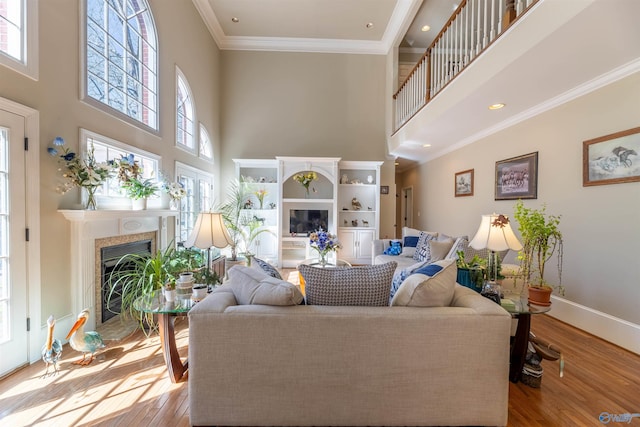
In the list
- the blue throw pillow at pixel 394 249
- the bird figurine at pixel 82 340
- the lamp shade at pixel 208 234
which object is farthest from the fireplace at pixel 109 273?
the blue throw pillow at pixel 394 249

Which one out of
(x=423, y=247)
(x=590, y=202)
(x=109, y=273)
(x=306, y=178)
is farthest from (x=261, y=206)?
(x=590, y=202)

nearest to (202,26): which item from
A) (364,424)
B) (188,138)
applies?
(188,138)

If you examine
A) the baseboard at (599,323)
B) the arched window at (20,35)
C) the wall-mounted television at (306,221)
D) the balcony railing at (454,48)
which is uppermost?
the balcony railing at (454,48)

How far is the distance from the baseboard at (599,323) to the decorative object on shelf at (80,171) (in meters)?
4.98

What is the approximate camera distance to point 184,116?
4602 millimetres

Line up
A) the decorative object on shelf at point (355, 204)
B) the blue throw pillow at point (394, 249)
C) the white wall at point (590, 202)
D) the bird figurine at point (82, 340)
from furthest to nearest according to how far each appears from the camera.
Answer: the decorative object on shelf at point (355, 204) → the blue throw pillow at point (394, 249) → the white wall at point (590, 202) → the bird figurine at point (82, 340)

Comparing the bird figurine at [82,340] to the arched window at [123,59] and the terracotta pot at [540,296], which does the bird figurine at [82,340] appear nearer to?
the arched window at [123,59]

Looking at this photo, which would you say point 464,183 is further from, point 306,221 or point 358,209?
point 306,221

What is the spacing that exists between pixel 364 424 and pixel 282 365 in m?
0.57

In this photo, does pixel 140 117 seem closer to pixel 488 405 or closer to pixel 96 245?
pixel 96 245

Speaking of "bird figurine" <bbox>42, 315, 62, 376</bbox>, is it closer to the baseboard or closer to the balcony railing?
Result: the balcony railing

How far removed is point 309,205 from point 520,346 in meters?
4.58

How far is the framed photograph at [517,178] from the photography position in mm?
3527

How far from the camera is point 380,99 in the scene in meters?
6.22
